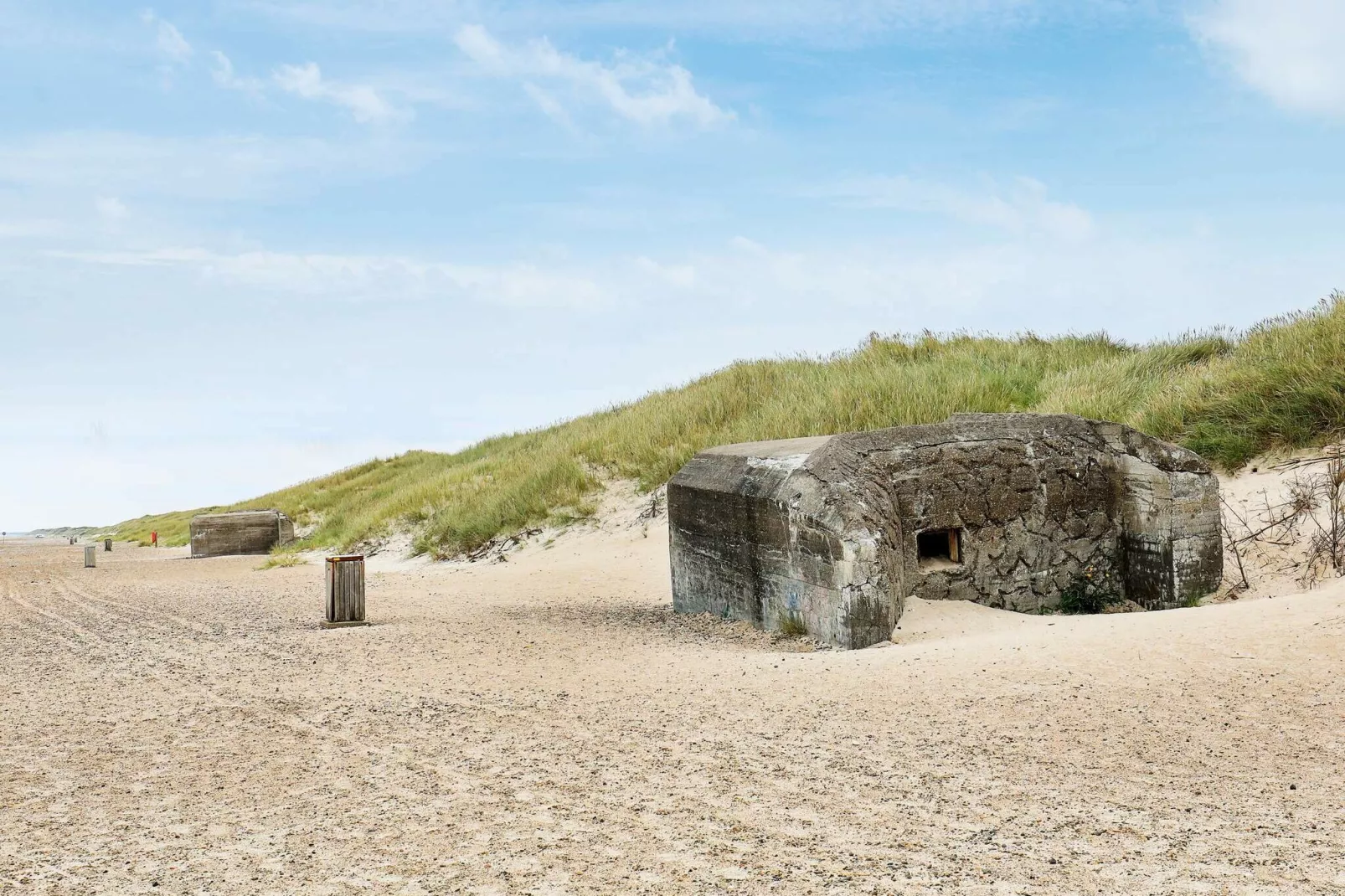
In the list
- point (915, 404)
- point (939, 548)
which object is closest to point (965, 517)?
point (939, 548)

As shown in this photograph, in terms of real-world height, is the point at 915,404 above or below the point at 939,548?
above

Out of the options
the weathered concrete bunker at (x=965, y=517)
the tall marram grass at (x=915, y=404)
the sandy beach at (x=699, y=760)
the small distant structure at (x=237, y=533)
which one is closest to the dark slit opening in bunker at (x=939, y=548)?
the weathered concrete bunker at (x=965, y=517)

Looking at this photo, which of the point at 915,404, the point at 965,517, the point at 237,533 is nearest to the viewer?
the point at 965,517

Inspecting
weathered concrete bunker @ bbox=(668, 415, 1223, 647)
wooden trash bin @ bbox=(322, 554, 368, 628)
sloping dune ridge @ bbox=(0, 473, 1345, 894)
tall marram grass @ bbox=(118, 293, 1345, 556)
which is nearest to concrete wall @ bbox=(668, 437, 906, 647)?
weathered concrete bunker @ bbox=(668, 415, 1223, 647)

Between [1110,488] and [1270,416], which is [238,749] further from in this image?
[1270,416]

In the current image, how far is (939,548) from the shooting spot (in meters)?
8.52

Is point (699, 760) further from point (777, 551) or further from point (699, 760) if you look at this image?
point (777, 551)

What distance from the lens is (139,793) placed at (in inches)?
188

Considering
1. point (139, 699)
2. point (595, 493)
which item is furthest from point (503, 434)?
point (139, 699)

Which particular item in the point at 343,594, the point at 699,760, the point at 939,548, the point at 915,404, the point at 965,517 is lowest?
the point at 699,760

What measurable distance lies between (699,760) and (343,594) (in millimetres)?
5724

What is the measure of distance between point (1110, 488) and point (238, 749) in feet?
21.6

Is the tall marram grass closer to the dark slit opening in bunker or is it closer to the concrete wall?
the dark slit opening in bunker

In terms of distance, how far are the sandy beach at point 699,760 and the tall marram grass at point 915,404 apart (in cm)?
527
